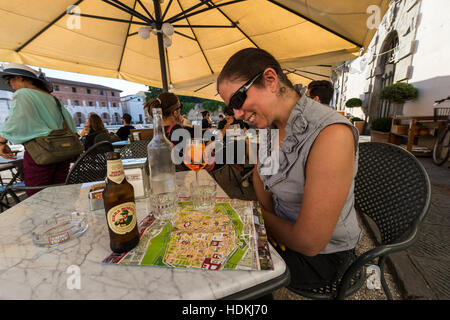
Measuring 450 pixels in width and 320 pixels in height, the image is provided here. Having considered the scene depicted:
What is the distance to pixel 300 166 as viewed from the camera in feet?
3.07

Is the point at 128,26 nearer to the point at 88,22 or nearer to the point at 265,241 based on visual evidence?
the point at 88,22

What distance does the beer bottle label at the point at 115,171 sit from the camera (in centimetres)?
67

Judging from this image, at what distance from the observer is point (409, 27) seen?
6.89 metres

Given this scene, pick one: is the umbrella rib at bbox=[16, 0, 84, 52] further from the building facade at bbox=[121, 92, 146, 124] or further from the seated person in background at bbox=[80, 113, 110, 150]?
the building facade at bbox=[121, 92, 146, 124]

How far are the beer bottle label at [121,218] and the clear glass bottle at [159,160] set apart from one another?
468 mm

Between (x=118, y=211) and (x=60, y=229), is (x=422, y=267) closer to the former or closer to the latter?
(x=118, y=211)

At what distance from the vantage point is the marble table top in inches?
19.6

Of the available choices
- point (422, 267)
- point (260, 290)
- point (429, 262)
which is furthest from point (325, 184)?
point (429, 262)

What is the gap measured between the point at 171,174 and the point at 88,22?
374 cm

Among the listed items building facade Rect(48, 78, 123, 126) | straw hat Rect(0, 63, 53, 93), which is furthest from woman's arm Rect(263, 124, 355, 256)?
building facade Rect(48, 78, 123, 126)

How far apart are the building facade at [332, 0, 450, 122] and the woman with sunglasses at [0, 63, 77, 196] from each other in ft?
19.1

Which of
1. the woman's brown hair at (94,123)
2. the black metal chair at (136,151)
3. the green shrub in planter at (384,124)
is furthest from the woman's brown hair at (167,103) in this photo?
the green shrub in planter at (384,124)
